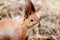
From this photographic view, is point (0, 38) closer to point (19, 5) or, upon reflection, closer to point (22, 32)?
point (22, 32)

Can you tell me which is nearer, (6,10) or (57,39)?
(57,39)

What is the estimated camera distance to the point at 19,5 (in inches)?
81.7

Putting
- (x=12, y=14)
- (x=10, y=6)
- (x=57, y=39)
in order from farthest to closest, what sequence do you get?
(x=10, y=6) < (x=12, y=14) < (x=57, y=39)

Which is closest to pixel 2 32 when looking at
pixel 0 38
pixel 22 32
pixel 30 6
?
pixel 0 38

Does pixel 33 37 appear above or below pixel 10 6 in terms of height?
below

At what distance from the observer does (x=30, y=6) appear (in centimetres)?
144

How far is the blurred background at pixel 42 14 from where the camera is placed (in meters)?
1.71

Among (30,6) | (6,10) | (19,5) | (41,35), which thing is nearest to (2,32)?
(30,6)

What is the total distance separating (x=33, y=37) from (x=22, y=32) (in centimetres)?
22

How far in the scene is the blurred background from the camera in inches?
67.2

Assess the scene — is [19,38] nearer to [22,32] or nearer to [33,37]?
[22,32]

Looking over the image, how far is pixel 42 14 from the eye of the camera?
2008 millimetres

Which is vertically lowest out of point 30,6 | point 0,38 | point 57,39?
point 57,39

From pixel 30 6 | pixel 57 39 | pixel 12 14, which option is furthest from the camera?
pixel 12 14
